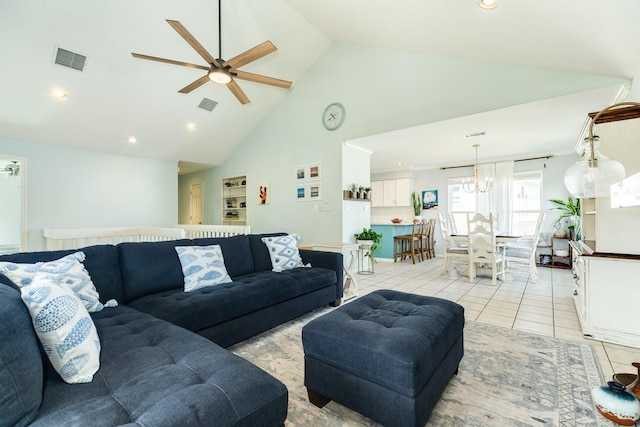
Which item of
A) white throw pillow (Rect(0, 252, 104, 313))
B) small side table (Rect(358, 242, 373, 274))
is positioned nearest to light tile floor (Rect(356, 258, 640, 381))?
small side table (Rect(358, 242, 373, 274))

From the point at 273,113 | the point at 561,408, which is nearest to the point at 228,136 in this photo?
the point at 273,113

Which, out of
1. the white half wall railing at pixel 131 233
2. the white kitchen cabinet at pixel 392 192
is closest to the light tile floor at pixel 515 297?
the white kitchen cabinet at pixel 392 192

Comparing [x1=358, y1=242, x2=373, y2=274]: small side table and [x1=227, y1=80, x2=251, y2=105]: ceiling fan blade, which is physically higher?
[x1=227, y1=80, x2=251, y2=105]: ceiling fan blade

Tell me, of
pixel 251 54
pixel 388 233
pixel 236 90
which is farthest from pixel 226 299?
pixel 388 233

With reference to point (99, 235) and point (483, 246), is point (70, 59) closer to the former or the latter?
point (99, 235)

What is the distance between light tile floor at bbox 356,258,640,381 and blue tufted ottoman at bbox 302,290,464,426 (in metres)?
1.26

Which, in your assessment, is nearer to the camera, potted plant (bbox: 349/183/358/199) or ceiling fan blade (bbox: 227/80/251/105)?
ceiling fan blade (bbox: 227/80/251/105)

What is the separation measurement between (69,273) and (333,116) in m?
4.30

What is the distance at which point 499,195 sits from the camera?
645cm

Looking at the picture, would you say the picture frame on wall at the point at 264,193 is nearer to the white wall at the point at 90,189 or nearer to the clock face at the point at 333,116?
the clock face at the point at 333,116

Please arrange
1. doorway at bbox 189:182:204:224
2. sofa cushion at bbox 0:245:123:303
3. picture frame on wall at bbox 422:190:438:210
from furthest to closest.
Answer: doorway at bbox 189:182:204:224 < picture frame on wall at bbox 422:190:438:210 < sofa cushion at bbox 0:245:123:303

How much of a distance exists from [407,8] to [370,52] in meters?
1.70

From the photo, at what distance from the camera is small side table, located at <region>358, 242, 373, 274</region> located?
5.10 meters

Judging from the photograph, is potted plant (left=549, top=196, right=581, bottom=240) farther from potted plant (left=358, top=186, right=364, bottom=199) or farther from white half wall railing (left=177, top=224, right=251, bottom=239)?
white half wall railing (left=177, top=224, right=251, bottom=239)
